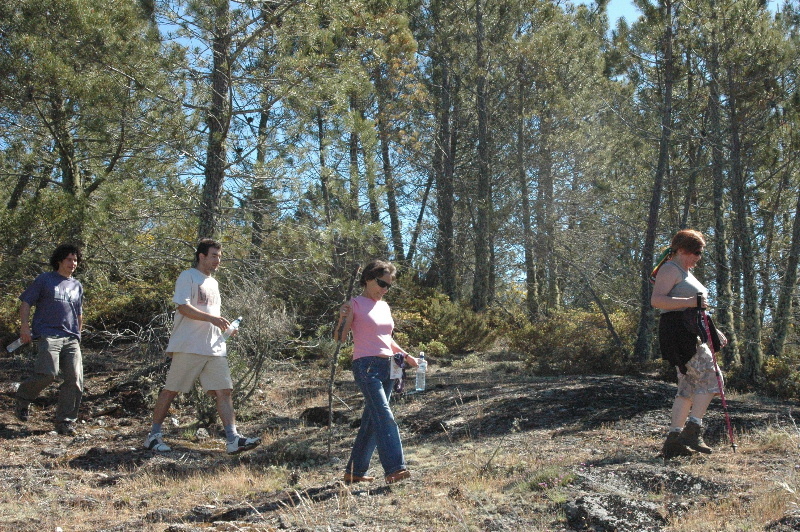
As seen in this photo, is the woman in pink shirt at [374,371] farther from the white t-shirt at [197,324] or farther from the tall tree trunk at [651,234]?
the tall tree trunk at [651,234]

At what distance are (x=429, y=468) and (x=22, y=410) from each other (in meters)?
4.08

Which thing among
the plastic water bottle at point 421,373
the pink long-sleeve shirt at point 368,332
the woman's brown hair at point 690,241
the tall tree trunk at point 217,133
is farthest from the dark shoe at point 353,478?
the tall tree trunk at point 217,133

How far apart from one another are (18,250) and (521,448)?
582 centimetres

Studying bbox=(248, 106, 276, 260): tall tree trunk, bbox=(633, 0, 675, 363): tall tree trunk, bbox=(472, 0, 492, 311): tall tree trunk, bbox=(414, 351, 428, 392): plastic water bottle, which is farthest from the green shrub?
bbox=(414, 351, 428, 392): plastic water bottle

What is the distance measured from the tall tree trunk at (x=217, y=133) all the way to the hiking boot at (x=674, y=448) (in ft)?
17.5

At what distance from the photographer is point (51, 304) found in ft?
22.0

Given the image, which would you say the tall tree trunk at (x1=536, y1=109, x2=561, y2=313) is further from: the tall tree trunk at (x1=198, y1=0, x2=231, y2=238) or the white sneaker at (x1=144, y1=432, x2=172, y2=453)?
the white sneaker at (x1=144, y1=432, x2=172, y2=453)

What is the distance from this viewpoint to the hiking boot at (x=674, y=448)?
17.2ft

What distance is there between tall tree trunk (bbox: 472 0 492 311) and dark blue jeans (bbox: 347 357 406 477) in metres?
12.4

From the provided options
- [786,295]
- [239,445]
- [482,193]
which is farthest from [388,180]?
[239,445]

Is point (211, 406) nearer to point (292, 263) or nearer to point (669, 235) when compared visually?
point (292, 263)

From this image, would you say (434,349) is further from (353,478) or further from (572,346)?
(353,478)

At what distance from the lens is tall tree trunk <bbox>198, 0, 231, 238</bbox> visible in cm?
858

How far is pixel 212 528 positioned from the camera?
4.37m
